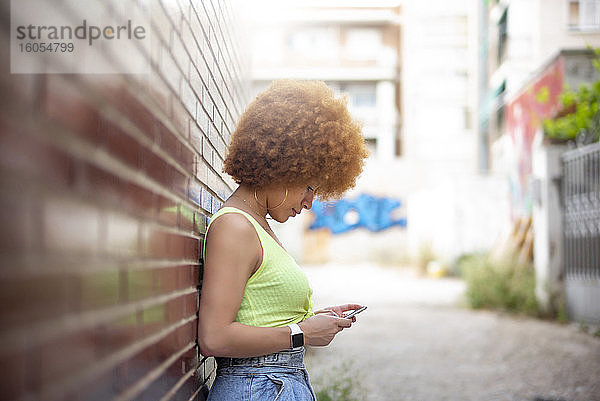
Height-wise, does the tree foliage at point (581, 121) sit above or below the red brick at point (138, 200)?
above

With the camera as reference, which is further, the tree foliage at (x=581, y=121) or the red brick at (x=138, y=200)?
the tree foliage at (x=581, y=121)

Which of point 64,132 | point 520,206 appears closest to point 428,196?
point 520,206

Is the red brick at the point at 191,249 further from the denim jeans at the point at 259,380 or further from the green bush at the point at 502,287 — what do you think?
the green bush at the point at 502,287

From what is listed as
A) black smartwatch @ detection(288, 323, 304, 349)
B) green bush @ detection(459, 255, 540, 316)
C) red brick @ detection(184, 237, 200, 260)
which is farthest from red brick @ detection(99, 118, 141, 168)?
green bush @ detection(459, 255, 540, 316)

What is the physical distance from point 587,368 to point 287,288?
4.73 meters

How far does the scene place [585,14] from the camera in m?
17.9

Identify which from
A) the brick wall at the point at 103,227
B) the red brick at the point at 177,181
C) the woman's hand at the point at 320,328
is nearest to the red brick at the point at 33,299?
the brick wall at the point at 103,227

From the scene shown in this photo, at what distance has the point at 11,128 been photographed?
2.75 ft

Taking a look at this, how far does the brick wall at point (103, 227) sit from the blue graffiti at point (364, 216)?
21.8m

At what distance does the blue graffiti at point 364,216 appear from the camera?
23938 millimetres

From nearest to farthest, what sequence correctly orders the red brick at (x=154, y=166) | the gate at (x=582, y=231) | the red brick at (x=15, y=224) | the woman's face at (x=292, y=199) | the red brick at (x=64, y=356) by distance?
the red brick at (x=15, y=224)
the red brick at (x=64, y=356)
the red brick at (x=154, y=166)
the woman's face at (x=292, y=199)
the gate at (x=582, y=231)

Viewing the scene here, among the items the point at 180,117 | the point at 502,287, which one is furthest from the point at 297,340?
the point at 502,287

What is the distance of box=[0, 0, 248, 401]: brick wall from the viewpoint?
85 centimetres

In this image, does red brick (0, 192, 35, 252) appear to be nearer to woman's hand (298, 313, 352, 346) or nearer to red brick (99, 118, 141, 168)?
red brick (99, 118, 141, 168)
